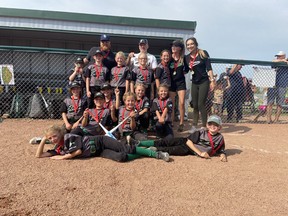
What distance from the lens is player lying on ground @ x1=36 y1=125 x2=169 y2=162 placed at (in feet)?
13.3

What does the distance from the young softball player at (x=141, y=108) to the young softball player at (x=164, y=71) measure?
0.58m

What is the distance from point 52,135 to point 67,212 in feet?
5.30

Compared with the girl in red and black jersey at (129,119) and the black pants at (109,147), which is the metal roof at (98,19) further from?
the black pants at (109,147)

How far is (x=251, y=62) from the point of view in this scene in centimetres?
757

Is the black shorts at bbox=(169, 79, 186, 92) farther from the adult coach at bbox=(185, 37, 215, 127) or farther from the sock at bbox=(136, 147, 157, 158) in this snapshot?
the sock at bbox=(136, 147, 157, 158)

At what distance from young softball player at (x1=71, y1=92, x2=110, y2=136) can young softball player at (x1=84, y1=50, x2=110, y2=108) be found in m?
0.61

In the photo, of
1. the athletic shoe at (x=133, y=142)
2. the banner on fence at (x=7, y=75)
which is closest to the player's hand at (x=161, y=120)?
the athletic shoe at (x=133, y=142)

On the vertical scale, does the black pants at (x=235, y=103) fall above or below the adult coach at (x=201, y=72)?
below

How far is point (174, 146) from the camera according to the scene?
4.63 m

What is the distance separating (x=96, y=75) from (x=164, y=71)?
1418mm

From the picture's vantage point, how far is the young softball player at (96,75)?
218 inches

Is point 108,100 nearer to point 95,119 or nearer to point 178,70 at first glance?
point 95,119

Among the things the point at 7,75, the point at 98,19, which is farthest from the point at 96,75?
the point at 98,19

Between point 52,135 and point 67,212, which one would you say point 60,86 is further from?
point 67,212
